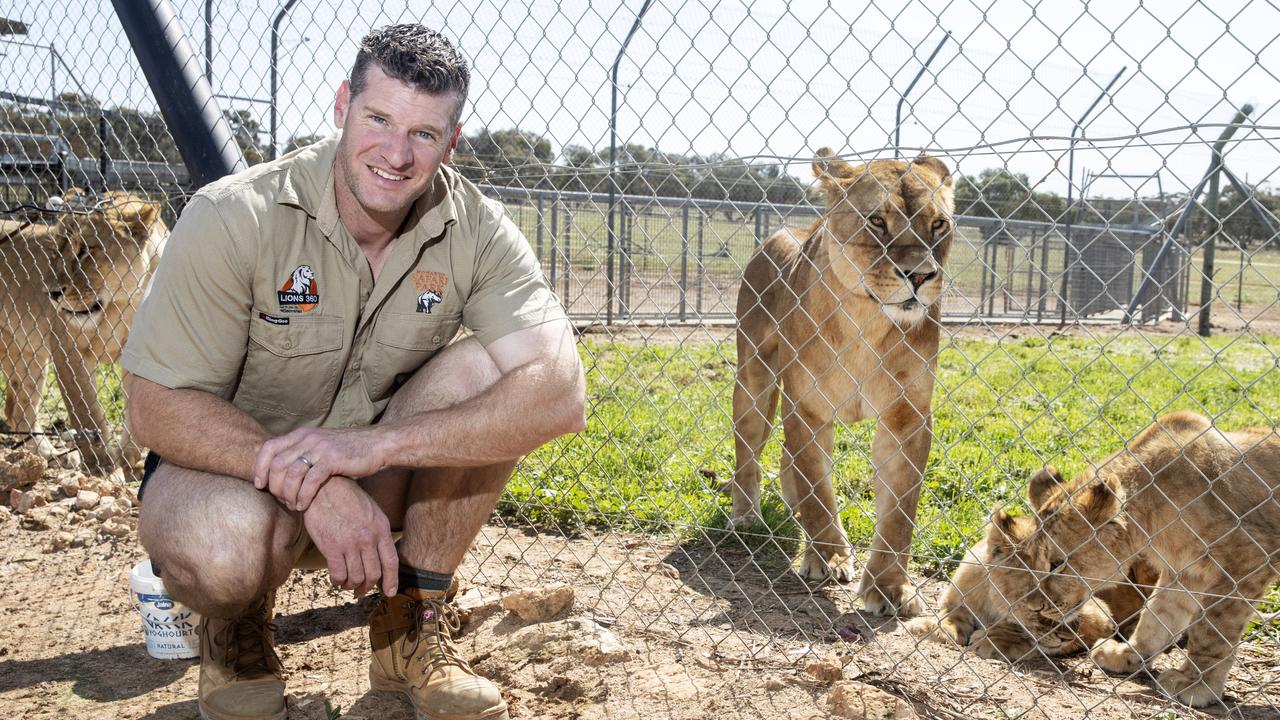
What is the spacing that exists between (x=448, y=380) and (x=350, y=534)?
1.71ft

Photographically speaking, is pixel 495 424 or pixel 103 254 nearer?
pixel 495 424

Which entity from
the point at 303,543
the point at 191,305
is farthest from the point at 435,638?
the point at 191,305

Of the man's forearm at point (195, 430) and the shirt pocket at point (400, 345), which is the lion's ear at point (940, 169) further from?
the man's forearm at point (195, 430)

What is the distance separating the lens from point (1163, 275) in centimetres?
1669

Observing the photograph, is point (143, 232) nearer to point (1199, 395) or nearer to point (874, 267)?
point (874, 267)

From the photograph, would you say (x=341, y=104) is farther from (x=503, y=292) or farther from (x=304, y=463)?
(x=304, y=463)

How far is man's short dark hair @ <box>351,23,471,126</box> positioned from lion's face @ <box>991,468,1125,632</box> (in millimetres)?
2368

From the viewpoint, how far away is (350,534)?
2.42 m

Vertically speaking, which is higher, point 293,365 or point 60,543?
point 293,365

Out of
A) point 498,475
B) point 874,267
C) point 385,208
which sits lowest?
point 498,475

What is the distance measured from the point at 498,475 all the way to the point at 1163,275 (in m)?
16.6

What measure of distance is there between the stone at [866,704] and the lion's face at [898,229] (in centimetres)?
135

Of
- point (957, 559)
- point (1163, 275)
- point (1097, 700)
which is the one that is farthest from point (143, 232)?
point (1163, 275)

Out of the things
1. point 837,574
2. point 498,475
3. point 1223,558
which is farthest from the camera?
point 837,574
